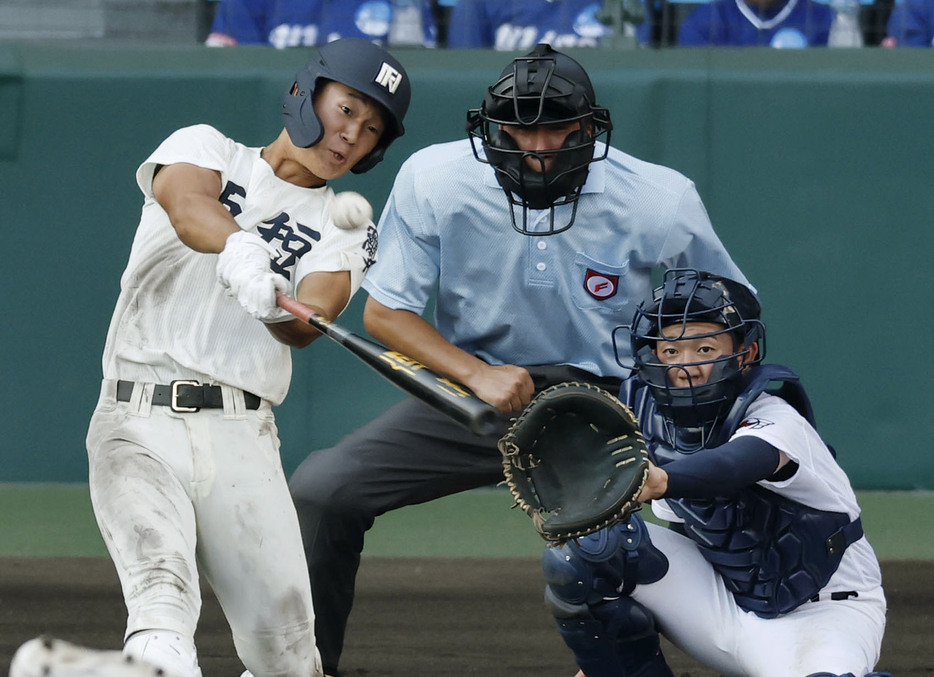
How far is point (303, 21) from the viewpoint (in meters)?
6.77

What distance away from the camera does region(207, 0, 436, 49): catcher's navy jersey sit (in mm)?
6754

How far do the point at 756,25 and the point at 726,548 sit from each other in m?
3.80

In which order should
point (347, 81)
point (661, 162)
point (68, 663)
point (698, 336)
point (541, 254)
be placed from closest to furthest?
point (68, 663) → point (698, 336) → point (347, 81) → point (541, 254) → point (661, 162)

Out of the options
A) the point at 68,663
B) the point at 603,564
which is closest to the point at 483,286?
the point at 603,564

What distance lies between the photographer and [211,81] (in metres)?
6.68

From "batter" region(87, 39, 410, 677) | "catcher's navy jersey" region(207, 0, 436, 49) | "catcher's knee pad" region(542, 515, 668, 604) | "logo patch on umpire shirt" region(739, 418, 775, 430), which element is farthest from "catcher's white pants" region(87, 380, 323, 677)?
"catcher's navy jersey" region(207, 0, 436, 49)

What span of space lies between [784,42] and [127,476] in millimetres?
4440

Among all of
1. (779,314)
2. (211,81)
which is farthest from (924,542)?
(211,81)

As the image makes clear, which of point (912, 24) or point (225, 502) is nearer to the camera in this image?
point (225, 502)

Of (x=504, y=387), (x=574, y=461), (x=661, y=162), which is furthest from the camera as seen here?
(x=661, y=162)

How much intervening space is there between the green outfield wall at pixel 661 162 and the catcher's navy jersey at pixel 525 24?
14cm

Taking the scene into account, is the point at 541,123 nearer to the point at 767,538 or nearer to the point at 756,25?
the point at 767,538

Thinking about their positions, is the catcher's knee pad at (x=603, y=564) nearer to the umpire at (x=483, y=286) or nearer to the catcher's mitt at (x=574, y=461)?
the catcher's mitt at (x=574, y=461)

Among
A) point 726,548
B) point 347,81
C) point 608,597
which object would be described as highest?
point 347,81
